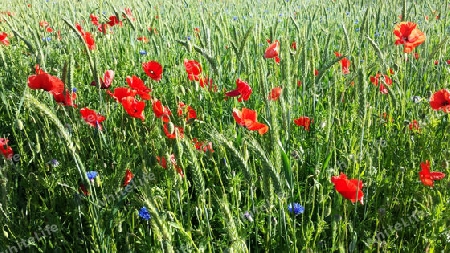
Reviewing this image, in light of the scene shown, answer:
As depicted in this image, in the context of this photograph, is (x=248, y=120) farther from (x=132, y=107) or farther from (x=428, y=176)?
(x=428, y=176)

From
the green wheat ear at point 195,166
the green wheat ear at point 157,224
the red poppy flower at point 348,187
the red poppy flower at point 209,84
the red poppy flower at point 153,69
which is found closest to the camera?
the green wheat ear at point 157,224

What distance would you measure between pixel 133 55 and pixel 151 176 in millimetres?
1604

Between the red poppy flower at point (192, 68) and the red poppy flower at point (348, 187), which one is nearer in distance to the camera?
the red poppy flower at point (348, 187)

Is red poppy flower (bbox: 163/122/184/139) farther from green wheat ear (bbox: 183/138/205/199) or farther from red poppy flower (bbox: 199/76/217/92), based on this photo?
red poppy flower (bbox: 199/76/217/92)

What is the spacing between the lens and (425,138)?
161cm

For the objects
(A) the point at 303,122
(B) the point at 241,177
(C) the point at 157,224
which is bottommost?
(B) the point at 241,177

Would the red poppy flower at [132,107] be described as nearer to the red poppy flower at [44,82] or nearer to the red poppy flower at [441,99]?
the red poppy flower at [44,82]

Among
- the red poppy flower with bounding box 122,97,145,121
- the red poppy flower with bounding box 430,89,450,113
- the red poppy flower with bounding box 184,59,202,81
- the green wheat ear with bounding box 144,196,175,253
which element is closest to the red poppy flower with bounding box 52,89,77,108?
the red poppy flower with bounding box 122,97,145,121

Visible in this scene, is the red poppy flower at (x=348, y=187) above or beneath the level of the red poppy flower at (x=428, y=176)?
above

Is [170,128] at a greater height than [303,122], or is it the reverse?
[170,128]

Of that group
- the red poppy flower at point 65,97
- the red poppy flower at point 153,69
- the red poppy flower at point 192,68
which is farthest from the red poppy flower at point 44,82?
the red poppy flower at point 192,68

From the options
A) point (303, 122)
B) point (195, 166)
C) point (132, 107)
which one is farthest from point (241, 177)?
point (195, 166)

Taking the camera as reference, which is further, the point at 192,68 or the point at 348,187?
the point at 192,68

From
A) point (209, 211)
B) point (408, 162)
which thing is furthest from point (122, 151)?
point (408, 162)
